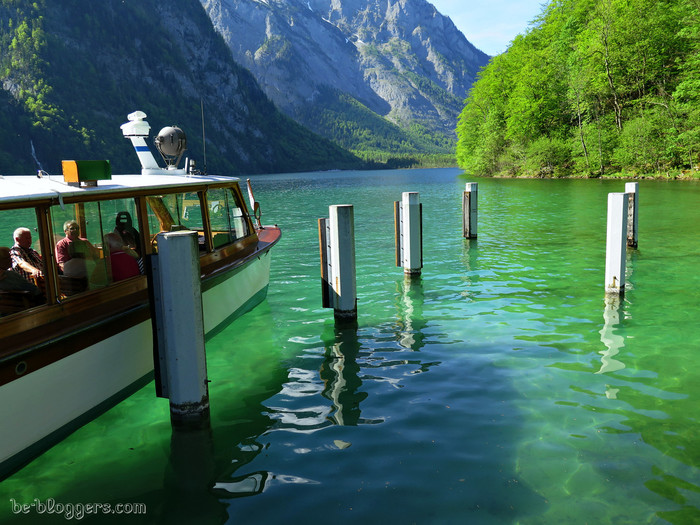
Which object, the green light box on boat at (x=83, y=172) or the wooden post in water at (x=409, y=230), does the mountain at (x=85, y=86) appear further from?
the green light box on boat at (x=83, y=172)

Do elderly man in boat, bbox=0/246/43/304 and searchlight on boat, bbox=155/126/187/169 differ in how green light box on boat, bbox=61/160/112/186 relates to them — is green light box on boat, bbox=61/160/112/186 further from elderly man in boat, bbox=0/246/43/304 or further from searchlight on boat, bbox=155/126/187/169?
searchlight on boat, bbox=155/126/187/169

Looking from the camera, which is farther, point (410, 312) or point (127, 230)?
point (410, 312)

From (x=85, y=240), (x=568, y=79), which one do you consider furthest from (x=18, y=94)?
(x=85, y=240)

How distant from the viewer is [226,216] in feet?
29.3

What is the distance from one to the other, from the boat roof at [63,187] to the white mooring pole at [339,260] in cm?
214

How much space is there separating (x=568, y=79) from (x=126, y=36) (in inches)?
7083

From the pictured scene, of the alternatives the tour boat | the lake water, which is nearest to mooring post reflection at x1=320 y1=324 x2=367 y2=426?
the lake water

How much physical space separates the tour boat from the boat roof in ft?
0.04

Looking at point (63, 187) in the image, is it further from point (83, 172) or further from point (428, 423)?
point (428, 423)

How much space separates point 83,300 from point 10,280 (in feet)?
2.43

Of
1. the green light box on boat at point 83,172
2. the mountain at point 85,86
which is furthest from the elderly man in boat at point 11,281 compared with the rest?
the mountain at point 85,86

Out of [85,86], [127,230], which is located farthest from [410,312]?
[85,86]

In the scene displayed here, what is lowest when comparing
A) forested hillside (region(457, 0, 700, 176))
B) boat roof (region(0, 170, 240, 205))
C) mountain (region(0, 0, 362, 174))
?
boat roof (region(0, 170, 240, 205))

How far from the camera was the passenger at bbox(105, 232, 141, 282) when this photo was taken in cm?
625
